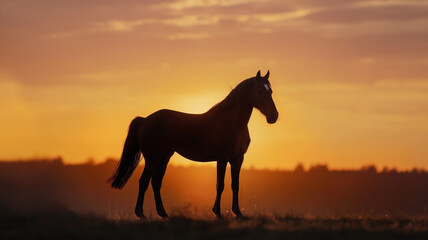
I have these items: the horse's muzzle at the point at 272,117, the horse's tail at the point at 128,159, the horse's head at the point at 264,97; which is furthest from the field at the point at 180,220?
the horse's head at the point at 264,97

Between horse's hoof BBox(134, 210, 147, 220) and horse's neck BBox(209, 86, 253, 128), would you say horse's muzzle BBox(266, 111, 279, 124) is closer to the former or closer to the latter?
horse's neck BBox(209, 86, 253, 128)

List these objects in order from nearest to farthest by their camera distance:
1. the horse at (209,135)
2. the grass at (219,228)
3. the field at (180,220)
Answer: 1. the grass at (219,228)
2. the field at (180,220)
3. the horse at (209,135)

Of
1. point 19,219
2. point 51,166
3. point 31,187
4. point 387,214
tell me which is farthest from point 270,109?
point 51,166

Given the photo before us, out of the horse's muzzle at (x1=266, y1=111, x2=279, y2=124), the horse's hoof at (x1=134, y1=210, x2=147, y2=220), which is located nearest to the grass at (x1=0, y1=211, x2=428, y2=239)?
the horse's hoof at (x1=134, y1=210, x2=147, y2=220)

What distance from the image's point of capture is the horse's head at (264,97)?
15.2 meters

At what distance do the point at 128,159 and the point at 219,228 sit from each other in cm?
490

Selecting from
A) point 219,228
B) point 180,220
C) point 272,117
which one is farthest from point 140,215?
point 272,117

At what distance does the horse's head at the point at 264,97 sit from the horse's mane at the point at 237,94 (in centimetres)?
16

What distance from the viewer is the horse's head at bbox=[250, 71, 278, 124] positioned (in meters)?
15.2

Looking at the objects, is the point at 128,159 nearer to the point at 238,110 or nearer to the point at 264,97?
the point at 238,110

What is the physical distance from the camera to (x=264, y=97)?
49.9ft

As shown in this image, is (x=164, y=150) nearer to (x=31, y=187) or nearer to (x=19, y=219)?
(x=19, y=219)

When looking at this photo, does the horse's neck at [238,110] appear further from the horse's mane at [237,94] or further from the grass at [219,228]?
the grass at [219,228]

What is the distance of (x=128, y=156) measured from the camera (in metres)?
17.0
